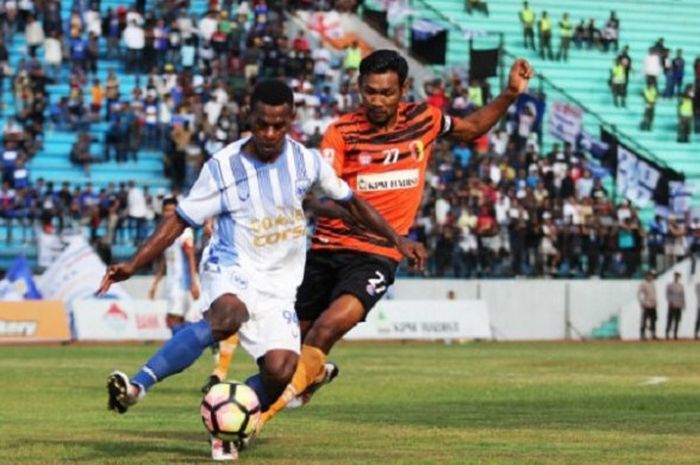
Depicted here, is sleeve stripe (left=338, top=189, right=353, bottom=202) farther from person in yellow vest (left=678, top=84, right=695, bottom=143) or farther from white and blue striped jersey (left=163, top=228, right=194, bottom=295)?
person in yellow vest (left=678, top=84, right=695, bottom=143)

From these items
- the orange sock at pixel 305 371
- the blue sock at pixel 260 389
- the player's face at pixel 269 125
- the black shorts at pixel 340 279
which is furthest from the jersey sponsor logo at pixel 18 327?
the player's face at pixel 269 125

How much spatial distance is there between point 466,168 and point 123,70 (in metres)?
9.65

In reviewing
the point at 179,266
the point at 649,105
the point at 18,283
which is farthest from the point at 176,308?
the point at 649,105

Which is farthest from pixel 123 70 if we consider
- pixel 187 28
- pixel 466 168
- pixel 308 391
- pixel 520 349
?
pixel 308 391

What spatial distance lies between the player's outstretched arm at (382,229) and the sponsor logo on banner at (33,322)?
27167 millimetres

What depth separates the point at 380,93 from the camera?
45.6 feet

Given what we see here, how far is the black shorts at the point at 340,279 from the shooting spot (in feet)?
44.9

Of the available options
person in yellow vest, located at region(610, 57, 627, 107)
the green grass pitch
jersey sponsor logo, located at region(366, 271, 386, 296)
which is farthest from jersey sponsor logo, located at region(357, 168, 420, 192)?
person in yellow vest, located at region(610, 57, 627, 107)

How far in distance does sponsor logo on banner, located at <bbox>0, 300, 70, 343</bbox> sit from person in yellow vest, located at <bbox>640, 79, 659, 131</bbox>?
75.3 feet

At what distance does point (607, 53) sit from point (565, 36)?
2.12 metres

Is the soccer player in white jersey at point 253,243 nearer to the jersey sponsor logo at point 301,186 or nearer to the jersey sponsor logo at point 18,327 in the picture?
the jersey sponsor logo at point 301,186

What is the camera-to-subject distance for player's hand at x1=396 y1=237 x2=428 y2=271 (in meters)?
12.2

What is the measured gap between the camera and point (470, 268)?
45625 mm

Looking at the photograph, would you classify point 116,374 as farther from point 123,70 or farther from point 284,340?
point 123,70
